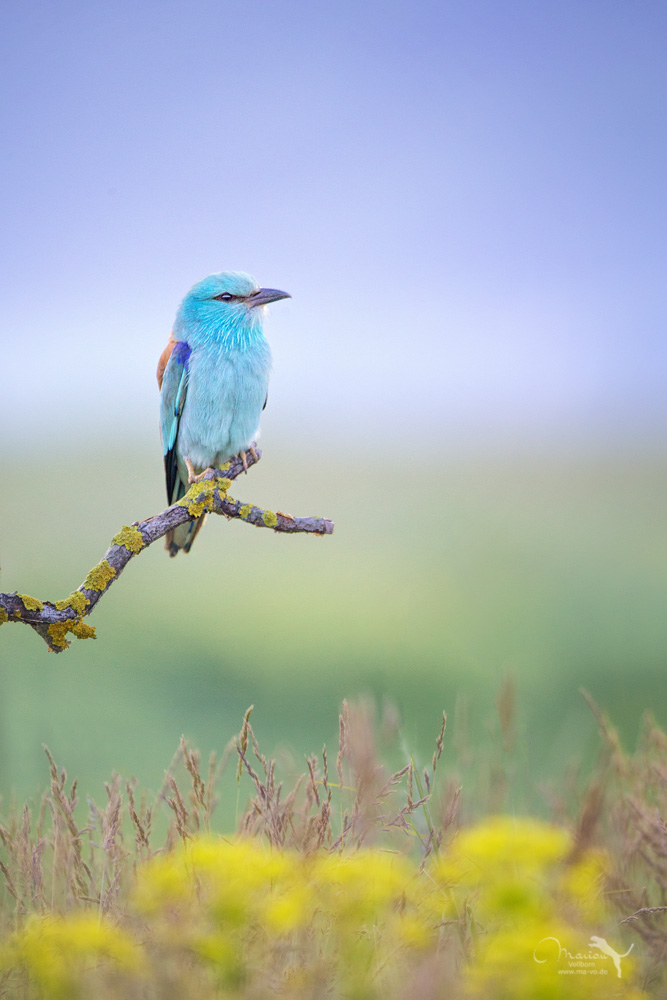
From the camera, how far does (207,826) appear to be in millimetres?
2330

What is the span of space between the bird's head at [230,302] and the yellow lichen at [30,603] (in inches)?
62.2

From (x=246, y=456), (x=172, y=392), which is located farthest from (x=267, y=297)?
(x=246, y=456)

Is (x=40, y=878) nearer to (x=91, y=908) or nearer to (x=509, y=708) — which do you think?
(x=91, y=908)

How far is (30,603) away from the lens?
7.58 ft

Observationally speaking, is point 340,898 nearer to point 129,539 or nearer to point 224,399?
point 129,539

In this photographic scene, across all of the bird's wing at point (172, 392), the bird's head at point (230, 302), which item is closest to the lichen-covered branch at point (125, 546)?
the bird's wing at point (172, 392)

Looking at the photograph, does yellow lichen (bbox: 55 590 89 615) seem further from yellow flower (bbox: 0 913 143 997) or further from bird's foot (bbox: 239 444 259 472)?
bird's foot (bbox: 239 444 259 472)

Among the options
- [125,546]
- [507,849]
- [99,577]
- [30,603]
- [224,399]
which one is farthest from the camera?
[224,399]

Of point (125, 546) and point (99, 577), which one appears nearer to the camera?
point (99, 577)

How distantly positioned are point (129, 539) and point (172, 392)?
1.12 m

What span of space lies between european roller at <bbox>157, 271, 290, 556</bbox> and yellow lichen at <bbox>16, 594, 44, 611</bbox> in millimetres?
1028

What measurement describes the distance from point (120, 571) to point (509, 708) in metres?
1.48

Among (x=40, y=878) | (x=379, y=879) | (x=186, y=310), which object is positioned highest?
(x=186, y=310)

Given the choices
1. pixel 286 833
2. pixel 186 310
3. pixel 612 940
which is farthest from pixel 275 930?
pixel 186 310
